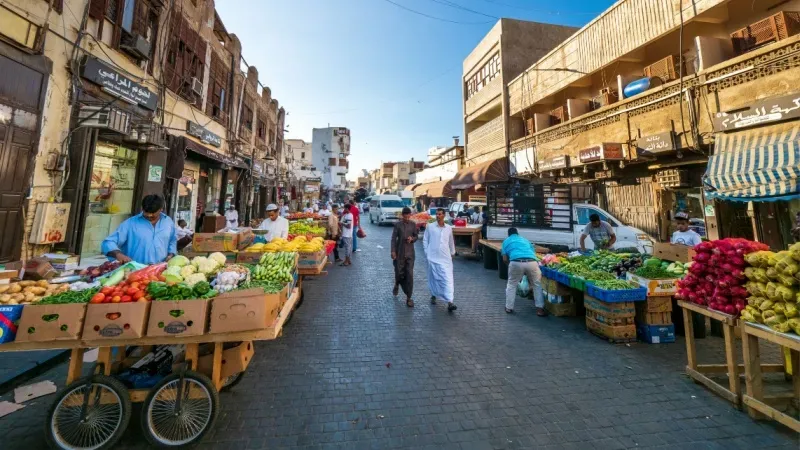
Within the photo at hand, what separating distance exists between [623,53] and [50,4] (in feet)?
55.3

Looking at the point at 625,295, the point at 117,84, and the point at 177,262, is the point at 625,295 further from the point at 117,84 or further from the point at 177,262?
the point at 117,84

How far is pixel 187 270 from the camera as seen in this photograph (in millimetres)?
3396

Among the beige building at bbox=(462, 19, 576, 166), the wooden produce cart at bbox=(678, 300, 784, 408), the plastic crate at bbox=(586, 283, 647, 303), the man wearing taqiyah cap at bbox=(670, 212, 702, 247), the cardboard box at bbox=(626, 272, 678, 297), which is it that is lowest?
the wooden produce cart at bbox=(678, 300, 784, 408)

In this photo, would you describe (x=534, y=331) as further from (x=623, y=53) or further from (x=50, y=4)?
(x=623, y=53)

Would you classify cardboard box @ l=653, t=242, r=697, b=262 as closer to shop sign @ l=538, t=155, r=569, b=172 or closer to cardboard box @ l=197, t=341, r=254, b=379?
cardboard box @ l=197, t=341, r=254, b=379

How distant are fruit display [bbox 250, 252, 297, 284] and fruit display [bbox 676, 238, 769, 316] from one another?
16.0 feet

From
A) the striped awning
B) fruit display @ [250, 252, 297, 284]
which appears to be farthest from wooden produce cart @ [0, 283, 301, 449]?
A: the striped awning

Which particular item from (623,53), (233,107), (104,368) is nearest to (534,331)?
(104,368)

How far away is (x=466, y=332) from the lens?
5070mm

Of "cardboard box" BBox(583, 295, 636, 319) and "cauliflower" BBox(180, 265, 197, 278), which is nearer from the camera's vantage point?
"cauliflower" BBox(180, 265, 197, 278)

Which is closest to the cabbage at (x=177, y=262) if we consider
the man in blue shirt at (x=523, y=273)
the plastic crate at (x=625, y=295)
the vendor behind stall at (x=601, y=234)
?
the man in blue shirt at (x=523, y=273)

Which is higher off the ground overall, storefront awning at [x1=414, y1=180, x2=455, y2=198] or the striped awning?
storefront awning at [x1=414, y1=180, x2=455, y2=198]

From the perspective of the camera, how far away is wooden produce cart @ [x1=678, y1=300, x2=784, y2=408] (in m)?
3.15

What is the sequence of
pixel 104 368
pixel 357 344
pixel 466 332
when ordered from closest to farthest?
pixel 104 368 < pixel 357 344 < pixel 466 332
